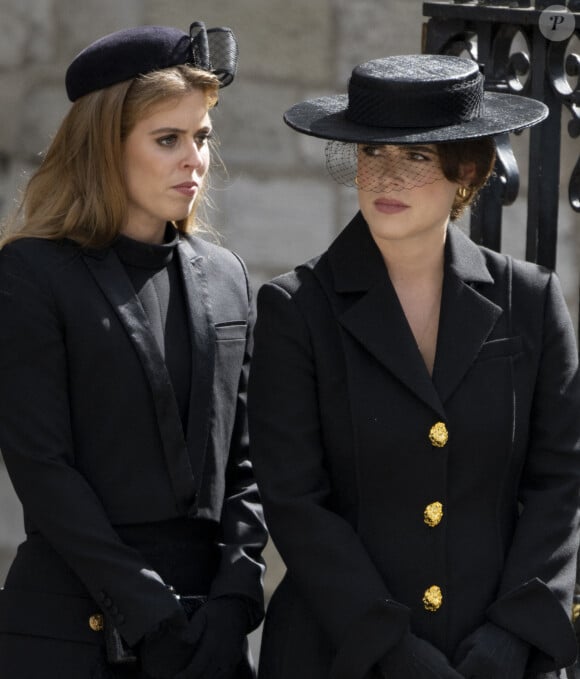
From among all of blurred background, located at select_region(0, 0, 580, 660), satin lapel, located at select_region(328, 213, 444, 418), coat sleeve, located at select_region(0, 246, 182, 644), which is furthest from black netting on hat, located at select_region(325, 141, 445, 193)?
blurred background, located at select_region(0, 0, 580, 660)

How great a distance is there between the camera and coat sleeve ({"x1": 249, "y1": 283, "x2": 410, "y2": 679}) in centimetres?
298

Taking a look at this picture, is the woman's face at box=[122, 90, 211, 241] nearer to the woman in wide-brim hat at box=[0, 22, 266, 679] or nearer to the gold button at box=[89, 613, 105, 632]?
the woman in wide-brim hat at box=[0, 22, 266, 679]

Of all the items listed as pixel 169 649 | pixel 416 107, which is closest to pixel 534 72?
pixel 416 107

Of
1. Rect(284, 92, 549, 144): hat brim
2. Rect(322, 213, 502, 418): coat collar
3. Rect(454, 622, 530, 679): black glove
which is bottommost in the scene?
Rect(454, 622, 530, 679): black glove

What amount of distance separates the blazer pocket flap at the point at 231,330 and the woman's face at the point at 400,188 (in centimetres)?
42

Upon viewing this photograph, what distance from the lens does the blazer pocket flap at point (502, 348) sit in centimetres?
311

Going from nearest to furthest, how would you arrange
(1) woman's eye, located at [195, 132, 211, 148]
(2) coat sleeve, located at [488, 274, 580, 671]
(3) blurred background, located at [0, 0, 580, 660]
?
(2) coat sleeve, located at [488, 274, 580, 671] → (1) woman's eye, located at [195, 132, 211, 148] → (3) blurred background, located at [0, 0, 580, 660]

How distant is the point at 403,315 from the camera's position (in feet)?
10.2

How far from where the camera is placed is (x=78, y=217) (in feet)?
10.7

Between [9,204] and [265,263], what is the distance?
0.76 meters

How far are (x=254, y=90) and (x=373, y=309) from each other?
1.94 m

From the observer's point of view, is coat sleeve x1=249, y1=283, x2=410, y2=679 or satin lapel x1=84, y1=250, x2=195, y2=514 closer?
coat sleeve x1=249, y1=283, x2=410, y2=679

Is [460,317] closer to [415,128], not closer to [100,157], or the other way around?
[415,128]

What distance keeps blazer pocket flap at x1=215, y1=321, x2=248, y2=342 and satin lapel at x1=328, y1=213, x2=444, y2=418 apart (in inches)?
11.5
